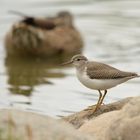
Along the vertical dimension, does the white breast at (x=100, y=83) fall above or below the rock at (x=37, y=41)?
above

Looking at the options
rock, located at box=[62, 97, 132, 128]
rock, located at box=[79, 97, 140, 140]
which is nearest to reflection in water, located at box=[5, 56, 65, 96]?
rock, located at box=[62, 97, 132, 128]

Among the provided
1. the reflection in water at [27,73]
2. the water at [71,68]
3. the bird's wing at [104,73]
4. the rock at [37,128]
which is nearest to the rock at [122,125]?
the rock at [37,128]

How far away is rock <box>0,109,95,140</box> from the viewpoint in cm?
719

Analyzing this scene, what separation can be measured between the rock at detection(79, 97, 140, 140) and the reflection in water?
466 centimetres

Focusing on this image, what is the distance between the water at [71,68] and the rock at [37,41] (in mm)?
327

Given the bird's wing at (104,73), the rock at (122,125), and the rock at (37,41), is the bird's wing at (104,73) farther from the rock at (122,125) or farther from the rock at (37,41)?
the rock at (37,41)

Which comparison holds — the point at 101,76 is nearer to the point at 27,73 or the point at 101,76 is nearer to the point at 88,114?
the point at 88,114

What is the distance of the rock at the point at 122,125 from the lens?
26.3 ft

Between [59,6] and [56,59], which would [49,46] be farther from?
[59,6]

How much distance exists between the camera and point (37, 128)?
741cm

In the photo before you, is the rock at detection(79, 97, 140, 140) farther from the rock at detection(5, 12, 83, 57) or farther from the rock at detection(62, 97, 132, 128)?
the rock at detection(5, 12, 83, 57)

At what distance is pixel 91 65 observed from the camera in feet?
33.0

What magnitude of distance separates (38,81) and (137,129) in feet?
21.6

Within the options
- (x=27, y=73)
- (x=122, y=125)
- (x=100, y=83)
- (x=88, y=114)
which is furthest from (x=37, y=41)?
(x=122, y=125)
